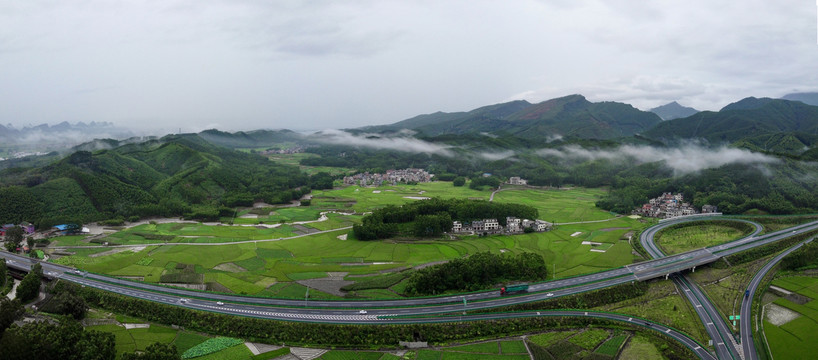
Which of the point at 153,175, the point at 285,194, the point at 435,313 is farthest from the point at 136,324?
the point at 153,175

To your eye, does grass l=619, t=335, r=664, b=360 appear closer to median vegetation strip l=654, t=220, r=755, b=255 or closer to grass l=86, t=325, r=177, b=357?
median vegetation strip l=654, t=220, r=755, b=255

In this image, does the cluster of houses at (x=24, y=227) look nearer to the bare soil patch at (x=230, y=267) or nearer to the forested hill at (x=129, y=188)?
the forested hill at (x=129, y=188)

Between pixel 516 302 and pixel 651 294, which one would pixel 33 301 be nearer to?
pixel 516 302

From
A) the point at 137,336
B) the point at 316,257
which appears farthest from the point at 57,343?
the point at 316,257

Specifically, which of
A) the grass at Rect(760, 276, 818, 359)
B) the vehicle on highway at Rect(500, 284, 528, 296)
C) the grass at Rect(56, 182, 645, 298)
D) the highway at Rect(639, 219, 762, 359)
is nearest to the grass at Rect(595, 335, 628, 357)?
the highway at Rect(639, 219, 762, 359)

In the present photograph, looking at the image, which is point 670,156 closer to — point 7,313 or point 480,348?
point 480,348

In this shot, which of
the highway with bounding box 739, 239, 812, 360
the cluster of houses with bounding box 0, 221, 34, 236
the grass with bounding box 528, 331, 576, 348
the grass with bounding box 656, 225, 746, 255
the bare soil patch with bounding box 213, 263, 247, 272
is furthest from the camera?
→ the cluster of houses with bounding box 0, 221, 34, 236
